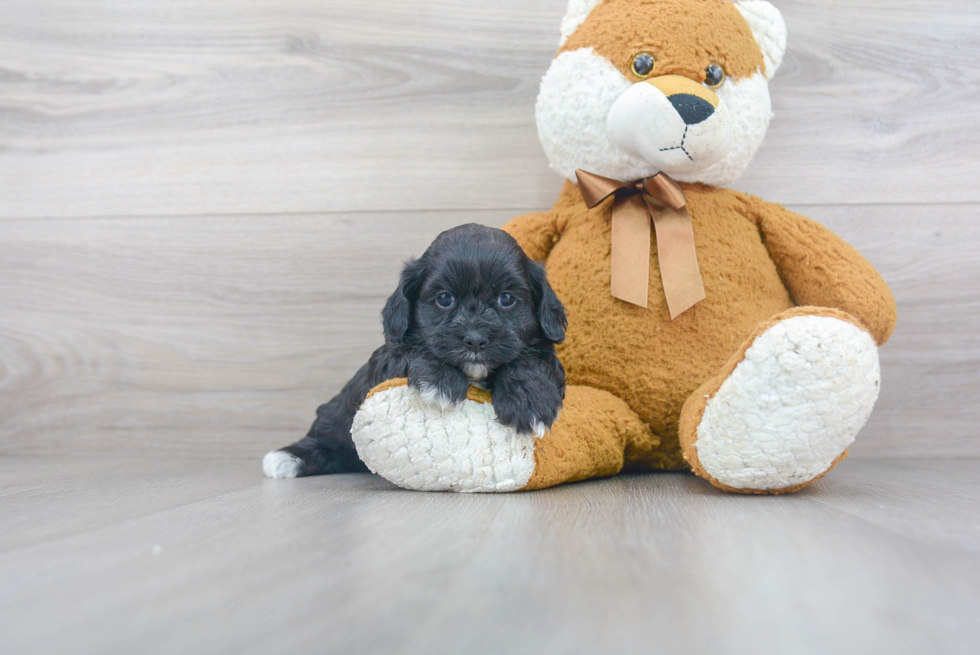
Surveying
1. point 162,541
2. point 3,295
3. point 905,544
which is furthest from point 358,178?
point 905,544

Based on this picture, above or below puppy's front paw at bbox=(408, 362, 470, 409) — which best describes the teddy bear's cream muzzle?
above

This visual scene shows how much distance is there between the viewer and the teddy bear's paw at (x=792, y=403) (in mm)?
920

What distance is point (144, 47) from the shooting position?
5.46ft

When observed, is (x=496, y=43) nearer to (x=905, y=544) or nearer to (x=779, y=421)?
(x=779, y=421)

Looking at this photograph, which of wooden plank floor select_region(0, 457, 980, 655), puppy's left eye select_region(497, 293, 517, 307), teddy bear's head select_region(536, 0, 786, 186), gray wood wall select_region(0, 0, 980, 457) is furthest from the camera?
gray wood wall select_region(0, 0, 980, 457)

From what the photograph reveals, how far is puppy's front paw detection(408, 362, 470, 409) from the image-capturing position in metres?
0.98

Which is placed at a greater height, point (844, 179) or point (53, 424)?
point (844, 179)

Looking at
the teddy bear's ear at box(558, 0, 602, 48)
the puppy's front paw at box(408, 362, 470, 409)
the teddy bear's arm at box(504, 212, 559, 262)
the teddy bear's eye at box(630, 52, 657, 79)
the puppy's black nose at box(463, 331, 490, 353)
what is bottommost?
the puppy's front paw at box(408, 362, 470, 409)

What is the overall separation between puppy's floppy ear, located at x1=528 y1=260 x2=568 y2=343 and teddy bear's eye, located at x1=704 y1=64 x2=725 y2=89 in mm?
443

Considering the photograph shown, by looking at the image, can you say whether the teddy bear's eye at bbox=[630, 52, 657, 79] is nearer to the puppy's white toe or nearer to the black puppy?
the black puppy

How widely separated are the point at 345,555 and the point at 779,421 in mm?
587

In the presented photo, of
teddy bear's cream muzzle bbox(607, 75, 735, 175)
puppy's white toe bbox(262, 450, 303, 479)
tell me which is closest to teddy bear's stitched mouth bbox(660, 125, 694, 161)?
teddy bear's cream muzzle bbox(607, 75, 735, 175)

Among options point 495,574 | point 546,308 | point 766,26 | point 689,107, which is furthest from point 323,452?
point 766,26

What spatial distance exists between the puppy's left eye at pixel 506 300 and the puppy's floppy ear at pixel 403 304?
0.42ft
